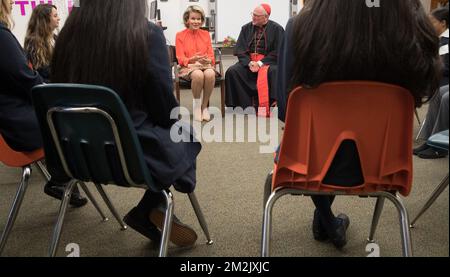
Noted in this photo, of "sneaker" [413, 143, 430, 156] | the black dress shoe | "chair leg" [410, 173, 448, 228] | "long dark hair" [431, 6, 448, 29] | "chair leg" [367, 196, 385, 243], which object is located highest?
"long dark hair" [431, 6, 448, 29]

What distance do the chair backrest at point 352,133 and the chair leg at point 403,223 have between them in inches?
0.8

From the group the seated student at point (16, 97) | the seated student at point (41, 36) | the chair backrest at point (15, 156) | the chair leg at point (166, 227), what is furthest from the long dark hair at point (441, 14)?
the seated student at point (41, 36)

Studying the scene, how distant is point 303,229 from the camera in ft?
4.40

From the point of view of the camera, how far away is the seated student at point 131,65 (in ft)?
2.93

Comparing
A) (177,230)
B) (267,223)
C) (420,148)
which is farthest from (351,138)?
(177,230)

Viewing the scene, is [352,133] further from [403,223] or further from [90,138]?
[90,138]

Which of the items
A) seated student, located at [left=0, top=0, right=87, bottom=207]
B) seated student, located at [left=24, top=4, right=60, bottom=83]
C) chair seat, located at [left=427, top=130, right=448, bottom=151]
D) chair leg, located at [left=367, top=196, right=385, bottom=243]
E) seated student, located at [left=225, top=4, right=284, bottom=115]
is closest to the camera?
chair seat, located at [left=427, top=130, right=448, bottom=151]

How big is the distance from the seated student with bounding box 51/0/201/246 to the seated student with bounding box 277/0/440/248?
0.35 metres

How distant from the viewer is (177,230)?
1258 mm

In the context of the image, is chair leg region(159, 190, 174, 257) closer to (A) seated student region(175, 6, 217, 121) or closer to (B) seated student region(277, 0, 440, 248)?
(B) seated student region(277, 0, 440, 248)

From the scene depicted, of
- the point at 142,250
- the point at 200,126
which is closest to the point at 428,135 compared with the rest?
the point at 142,250

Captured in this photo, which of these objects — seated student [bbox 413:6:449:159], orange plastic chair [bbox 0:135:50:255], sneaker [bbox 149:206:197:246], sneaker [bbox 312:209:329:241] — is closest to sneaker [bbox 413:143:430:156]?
seated student [bbox 413:6:449:159]

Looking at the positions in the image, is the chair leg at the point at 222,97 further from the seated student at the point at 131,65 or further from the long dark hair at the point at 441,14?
the long dark hair at the point at 441,14

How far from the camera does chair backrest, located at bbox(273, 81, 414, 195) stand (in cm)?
74
